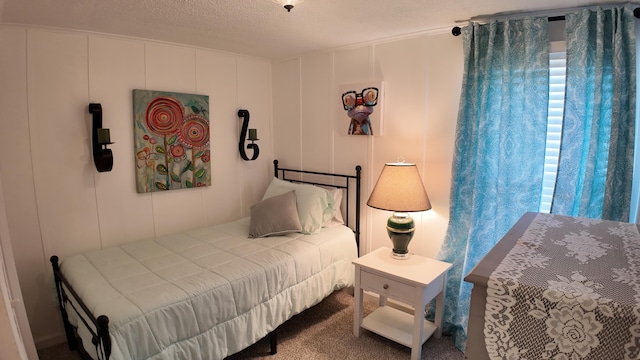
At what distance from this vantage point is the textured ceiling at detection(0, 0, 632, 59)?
2031mm

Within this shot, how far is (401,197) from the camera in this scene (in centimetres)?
248

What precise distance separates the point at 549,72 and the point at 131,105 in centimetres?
288

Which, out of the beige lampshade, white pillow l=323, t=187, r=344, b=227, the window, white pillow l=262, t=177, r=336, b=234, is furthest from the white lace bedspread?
white pillow l=323, t=187, r=344, b=227

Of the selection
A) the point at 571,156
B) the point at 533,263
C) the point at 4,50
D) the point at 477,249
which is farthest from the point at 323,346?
the point at 4,50

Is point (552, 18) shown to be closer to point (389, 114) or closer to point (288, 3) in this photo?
point (389, 114)

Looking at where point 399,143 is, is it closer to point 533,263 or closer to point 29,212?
point 533,263

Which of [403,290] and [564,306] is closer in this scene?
[564,306]

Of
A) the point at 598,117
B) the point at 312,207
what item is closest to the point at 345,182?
the point at 312,207

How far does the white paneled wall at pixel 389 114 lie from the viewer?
8.60 ft

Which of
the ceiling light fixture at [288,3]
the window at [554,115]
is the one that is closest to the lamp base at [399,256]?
the window at [554,115]

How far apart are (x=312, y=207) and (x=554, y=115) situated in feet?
5.88

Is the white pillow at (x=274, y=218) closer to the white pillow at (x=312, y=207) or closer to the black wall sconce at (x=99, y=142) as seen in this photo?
the white pillow at (x=312, y=207)

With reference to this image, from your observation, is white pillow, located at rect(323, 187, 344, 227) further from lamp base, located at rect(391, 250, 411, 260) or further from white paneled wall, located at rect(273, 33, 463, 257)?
lamp base, located at rect(391, 250, 411, 260)

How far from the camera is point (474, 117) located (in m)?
2.38
